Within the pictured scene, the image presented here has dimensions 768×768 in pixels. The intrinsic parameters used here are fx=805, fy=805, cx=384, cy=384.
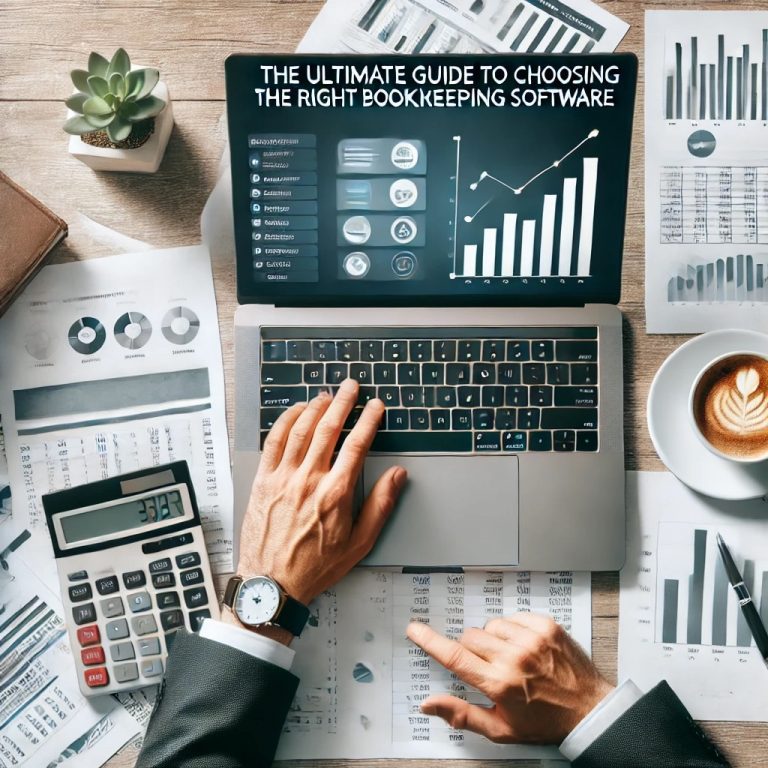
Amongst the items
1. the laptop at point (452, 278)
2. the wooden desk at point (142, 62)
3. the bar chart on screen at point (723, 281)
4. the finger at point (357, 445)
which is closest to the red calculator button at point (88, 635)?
the laptop at point (452, 278)

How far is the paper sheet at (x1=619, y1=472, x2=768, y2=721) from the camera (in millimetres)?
936

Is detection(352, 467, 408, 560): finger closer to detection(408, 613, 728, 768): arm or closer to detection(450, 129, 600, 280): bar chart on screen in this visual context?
detection(408, 613, 728, 768): arm

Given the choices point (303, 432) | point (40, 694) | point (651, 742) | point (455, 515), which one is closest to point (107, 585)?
point (40, 694)

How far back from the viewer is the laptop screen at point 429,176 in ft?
2.97

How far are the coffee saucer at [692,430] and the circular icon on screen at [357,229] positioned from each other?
374 mm

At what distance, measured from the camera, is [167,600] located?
3.04 ft

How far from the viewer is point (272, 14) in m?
0.99

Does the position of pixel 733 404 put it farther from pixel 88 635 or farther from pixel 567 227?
pixel 88 635

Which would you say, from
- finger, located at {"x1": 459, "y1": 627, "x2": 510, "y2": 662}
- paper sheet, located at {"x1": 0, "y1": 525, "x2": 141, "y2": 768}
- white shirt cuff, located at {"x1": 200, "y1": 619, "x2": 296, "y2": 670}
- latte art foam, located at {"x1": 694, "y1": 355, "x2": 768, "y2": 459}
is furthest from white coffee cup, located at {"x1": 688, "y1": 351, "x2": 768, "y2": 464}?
paper sheet, located at {"x1": 0, "y1": 525, "x2": 141, "y2": 768}

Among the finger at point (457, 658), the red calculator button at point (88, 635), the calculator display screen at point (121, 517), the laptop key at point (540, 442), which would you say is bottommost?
the finger at point (457, 658)

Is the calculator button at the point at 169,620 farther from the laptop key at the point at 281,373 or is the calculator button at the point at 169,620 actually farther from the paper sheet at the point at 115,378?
the laptop key at the point at 281,373

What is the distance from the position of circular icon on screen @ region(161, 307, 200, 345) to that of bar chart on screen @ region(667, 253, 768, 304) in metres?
0.58

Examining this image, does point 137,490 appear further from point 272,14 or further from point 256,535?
point 272,14

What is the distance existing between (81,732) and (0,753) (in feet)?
0.33
